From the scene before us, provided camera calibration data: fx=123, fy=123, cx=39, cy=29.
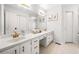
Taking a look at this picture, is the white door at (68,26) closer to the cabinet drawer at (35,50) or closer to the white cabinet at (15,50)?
the cabinet drawer at (35,50)

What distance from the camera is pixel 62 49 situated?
1539 mm

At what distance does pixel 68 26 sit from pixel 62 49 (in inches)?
11.8

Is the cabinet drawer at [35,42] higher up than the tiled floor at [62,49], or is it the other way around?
the cabinet drawer at [35,42]

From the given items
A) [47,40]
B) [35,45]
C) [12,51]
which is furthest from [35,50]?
[12,51]

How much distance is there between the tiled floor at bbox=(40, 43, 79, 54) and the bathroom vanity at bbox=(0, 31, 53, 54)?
76 mm

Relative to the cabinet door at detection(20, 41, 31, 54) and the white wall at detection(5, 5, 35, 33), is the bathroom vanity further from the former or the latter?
→ the white wall at detection(5, 5, 35, 33)

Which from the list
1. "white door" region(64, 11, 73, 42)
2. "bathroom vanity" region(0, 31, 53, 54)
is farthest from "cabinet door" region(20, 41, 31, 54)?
"white door" region(64, 11, 73, 42)

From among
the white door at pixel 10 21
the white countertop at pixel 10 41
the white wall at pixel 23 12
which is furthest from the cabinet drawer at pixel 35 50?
the white door at pixel 10 21

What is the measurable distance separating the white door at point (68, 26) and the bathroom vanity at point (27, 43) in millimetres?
200

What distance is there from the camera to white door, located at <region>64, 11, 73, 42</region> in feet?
4.99

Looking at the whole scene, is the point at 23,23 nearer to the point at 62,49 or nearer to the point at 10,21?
the point at 10,21

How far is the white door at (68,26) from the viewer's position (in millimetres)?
1520
